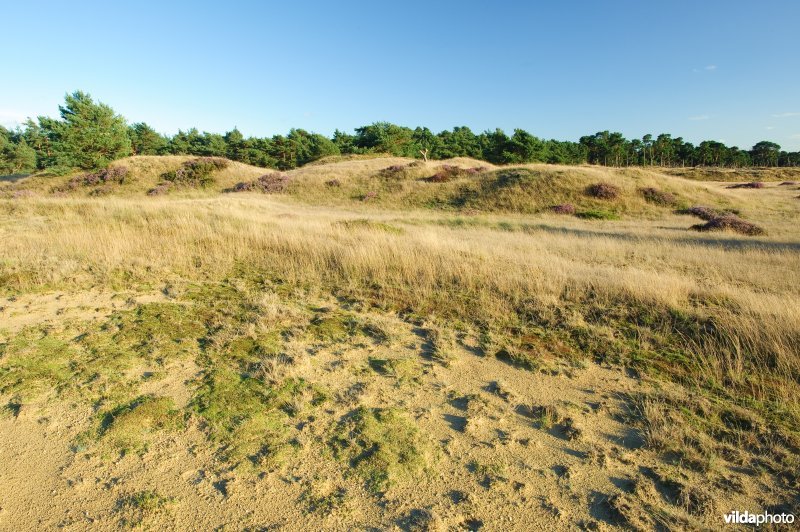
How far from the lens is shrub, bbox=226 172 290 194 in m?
34.4

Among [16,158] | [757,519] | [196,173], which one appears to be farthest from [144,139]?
[757,519]

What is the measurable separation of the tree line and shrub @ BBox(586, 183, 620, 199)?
19.2 meters

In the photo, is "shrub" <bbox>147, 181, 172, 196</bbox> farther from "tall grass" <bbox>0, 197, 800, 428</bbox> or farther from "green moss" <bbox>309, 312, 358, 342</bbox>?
"green moss" <bbox>309, 312, 358, 342</bbox>

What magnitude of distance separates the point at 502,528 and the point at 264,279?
245 inches

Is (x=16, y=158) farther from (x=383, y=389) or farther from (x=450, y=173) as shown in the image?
(x=383, y=389)

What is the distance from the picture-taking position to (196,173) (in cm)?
3788

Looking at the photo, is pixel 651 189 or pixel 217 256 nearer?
pixel 217 256

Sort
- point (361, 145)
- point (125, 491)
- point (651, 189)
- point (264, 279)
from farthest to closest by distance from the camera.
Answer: point (361, 145)
point (651, 189)
point (264, 279)
point (125, 491)

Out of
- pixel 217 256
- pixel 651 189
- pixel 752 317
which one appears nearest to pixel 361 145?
pixel 651 189

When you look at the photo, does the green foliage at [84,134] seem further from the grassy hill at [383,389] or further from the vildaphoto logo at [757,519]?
the vildaphoto logo at [757,519]

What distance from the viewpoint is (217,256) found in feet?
28.5

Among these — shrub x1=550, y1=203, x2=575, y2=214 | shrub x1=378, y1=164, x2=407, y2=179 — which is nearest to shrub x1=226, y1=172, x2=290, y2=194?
shrub x1=378, y1=164, x2=407, y2=179

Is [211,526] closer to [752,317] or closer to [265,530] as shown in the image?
[265,530]

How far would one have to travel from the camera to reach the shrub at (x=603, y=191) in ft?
85.0
